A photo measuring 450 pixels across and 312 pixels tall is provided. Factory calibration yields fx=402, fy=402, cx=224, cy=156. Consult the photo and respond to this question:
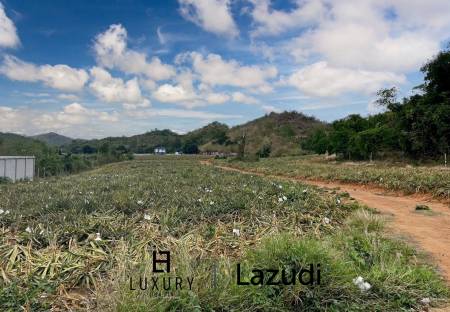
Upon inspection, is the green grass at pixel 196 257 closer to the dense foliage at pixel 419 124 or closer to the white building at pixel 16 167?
the dense foliage at pixel 419 124

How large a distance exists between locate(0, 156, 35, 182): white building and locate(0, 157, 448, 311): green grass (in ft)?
87.6

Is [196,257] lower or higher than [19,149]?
higher

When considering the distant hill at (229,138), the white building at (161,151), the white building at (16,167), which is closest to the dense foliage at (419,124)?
the white building at (16,167)

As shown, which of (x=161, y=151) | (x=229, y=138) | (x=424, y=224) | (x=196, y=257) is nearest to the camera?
(x=196, y=257)

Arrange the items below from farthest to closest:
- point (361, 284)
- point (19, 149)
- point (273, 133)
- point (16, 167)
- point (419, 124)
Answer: point (273, 133) → point (19, 149) → point (16, 167) → point (419, 124) → point (361, 284)

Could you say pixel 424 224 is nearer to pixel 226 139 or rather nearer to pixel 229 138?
pixel 226 139

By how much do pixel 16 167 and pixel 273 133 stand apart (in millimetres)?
77793

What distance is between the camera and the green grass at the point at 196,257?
340cm

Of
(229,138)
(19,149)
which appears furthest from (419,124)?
(229,138)

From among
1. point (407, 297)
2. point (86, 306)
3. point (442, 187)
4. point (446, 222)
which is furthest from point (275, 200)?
point (442, 187)

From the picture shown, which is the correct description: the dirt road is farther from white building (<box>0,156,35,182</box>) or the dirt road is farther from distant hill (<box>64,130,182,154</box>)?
distant hill (<box>64,130,182,154</box>)

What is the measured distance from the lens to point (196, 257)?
166 inches

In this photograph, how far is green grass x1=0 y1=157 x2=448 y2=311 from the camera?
3400 millimetres

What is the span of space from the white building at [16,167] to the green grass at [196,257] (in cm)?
2670
